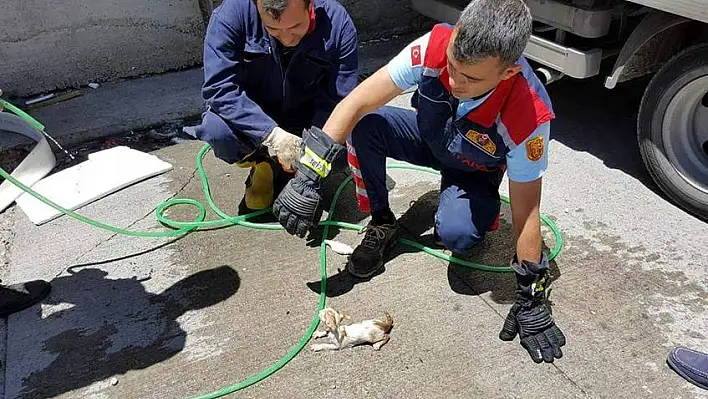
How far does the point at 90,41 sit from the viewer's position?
4543 mm

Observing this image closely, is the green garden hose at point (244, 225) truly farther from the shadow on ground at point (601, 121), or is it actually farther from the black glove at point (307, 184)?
the shadow on ground at point (601, 121)

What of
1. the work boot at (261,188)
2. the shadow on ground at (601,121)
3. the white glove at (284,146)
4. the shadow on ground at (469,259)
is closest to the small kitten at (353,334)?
the shadow on ground at (469,259)

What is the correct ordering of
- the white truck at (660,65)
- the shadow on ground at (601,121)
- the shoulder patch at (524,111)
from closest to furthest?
the shoulder patch at (524,111)
the white truck at (660,65)
the shadow on ground at (601,121)

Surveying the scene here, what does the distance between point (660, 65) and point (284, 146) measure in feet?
6.65

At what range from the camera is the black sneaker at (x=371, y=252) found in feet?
8.86

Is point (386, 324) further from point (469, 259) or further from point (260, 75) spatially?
point (260, 75)

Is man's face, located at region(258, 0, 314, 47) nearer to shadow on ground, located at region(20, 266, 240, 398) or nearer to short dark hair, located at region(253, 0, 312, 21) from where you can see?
short dark hair, located at region(253, 0, 312, 21)

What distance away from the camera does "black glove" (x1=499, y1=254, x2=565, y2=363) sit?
2258 mm

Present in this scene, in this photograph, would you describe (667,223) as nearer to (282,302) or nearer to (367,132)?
(367,132)

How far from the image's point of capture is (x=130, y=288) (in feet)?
8.91

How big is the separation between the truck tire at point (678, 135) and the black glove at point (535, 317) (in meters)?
1.14

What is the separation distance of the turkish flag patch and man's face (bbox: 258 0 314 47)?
505 millimetres

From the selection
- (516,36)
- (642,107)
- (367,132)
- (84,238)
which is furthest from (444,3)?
(84,238)

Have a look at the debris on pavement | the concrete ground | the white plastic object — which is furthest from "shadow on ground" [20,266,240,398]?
the white plastic object
